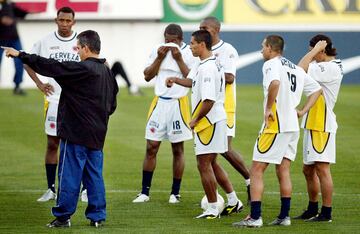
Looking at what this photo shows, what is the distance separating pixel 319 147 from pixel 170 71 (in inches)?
104

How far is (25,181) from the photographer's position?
54.4 feet

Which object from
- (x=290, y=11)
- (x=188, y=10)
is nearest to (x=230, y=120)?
(x=188, y=10)

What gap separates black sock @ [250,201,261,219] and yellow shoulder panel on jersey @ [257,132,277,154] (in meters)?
0.58

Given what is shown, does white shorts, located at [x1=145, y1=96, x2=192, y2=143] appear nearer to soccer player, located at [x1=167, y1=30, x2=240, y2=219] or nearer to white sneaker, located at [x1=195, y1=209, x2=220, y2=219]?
soccer player, located at [x1=167, y1=30, x2=240, y2=219]

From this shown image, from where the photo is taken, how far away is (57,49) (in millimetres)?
15031

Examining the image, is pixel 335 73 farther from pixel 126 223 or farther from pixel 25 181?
pixel 25 181

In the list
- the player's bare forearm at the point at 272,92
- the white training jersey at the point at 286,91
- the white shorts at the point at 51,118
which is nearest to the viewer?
the player's bare forearm at the point at 272,92

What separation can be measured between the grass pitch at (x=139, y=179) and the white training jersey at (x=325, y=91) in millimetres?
1140

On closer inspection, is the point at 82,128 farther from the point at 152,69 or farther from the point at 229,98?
the point at 229,98

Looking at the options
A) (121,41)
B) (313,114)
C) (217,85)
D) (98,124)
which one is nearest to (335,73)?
(313,114)

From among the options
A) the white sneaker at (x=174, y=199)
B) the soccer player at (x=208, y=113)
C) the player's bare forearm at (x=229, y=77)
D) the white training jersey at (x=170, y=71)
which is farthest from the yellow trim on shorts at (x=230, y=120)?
the soccer player at (x=208, y=113)

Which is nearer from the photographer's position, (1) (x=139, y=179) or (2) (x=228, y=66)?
(2) (x=228, y=66)

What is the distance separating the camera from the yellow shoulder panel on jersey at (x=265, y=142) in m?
12.9

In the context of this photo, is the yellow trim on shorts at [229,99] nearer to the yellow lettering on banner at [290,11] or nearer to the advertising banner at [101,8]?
the advertising banner at [101,8]
